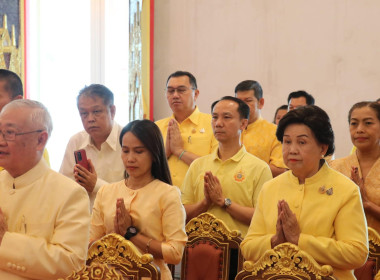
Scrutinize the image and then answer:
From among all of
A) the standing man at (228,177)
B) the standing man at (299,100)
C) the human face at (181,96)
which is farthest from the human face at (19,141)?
the standing man at (299,100)

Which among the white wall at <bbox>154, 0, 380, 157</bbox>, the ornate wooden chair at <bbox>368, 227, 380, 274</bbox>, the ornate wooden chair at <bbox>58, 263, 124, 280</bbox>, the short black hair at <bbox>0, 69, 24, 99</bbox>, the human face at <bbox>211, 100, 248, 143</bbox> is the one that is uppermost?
the white wall at <bbox>154, 0, 380, 157</bbox>

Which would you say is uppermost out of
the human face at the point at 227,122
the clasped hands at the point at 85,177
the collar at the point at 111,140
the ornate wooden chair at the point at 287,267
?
the human face at the point at 227,122

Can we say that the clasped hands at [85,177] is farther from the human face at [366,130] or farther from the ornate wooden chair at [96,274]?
the human face at [366,130]

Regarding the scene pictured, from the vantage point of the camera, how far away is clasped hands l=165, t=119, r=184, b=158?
394 cm

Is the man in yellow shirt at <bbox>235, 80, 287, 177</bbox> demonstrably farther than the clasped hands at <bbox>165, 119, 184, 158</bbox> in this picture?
Yes

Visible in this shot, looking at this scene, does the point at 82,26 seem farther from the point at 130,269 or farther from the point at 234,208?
the point at 130,269

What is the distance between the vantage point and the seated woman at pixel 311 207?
2314mm

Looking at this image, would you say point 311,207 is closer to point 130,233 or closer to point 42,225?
point 130,233

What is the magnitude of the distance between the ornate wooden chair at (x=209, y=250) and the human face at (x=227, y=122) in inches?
28.7

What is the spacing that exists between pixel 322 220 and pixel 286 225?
145 millimetres

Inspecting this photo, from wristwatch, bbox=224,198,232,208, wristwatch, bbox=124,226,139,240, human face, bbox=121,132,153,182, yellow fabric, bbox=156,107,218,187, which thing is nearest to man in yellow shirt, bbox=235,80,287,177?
yellow fabric, bbox=156,107,218,187

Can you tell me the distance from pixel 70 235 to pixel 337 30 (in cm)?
462

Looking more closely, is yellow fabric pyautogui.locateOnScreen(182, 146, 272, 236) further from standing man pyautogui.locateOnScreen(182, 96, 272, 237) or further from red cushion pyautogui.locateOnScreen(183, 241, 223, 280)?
red cushion pyautogui.locateOnScreen(183, 241, 223, 280)

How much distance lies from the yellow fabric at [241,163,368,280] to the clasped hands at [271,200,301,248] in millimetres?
33
